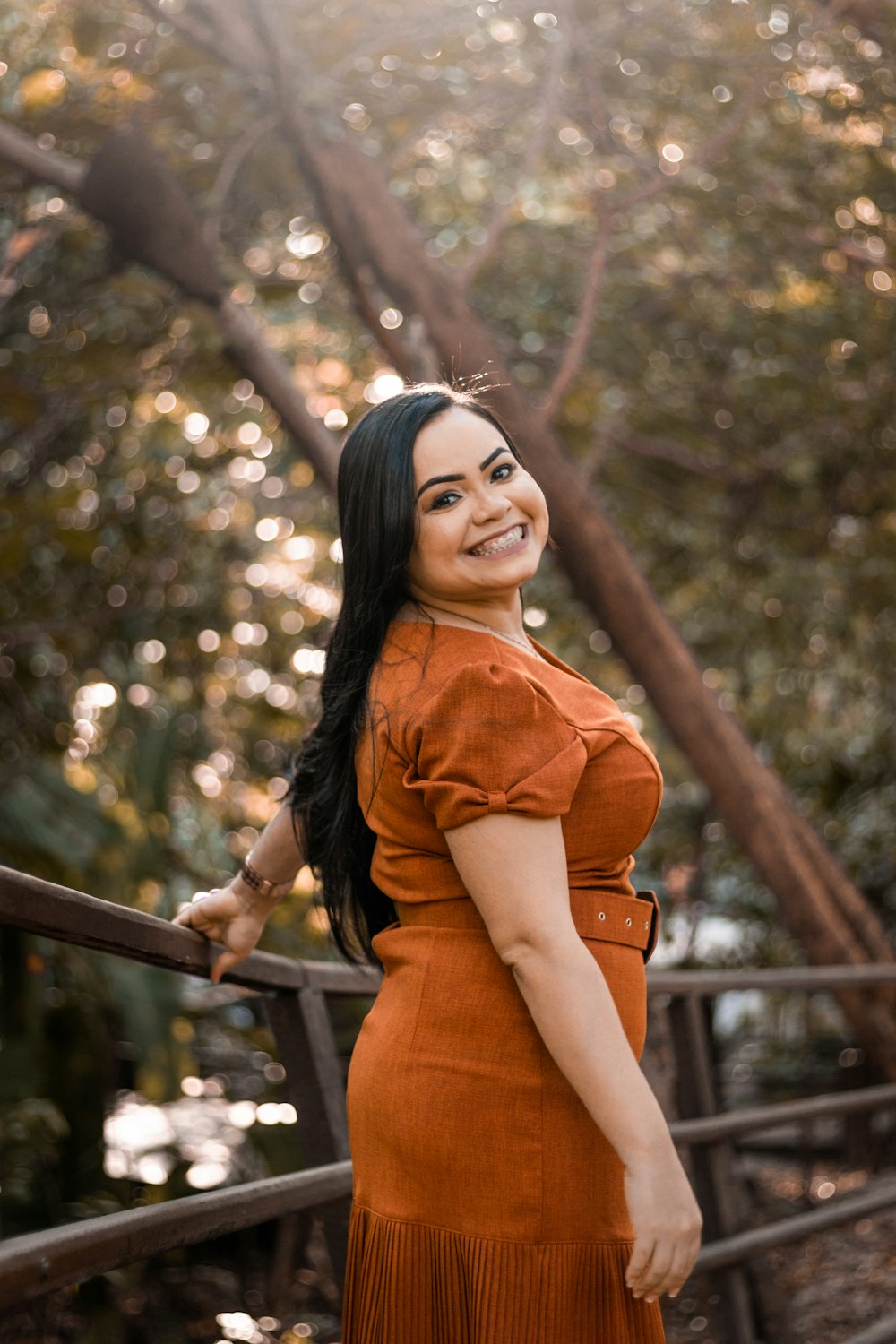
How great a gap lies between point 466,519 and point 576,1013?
59 cm

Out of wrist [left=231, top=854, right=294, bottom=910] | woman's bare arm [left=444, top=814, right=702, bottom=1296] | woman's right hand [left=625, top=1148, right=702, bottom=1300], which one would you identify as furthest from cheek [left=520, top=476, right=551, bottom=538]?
woman's right hand [left=625, top=1148, right=702, bottom=1300]

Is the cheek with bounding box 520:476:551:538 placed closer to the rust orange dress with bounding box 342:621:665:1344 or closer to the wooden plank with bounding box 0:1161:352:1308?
the rust orange dress with bounding box 342:621:665:1344

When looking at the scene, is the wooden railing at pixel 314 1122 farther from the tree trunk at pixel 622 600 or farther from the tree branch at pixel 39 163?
the tree branch at pixel 39 163

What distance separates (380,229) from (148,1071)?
289 cm

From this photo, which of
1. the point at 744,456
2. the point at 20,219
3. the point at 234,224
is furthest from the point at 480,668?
the point at 744,456

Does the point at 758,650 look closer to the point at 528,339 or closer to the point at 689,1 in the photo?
the point at 528,339

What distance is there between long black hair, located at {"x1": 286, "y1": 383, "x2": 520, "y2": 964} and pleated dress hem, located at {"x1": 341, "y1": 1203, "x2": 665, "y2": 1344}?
43cm

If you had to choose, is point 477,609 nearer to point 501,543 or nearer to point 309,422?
point 501,543

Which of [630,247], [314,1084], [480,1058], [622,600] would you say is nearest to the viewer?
[480,1058]

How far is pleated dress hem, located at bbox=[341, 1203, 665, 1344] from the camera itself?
1.42 metres

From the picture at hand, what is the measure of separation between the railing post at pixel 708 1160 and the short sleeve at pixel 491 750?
1.83 m

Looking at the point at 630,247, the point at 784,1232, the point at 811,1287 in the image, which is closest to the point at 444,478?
the point at 784,1232

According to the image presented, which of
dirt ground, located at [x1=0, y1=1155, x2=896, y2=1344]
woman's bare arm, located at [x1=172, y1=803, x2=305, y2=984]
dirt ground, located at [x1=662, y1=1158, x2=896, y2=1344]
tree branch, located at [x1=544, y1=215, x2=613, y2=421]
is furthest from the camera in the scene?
tree branch, located at [x1=544, y1=215, x2=613, y2=421]

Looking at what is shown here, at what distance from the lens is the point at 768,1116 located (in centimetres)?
343
